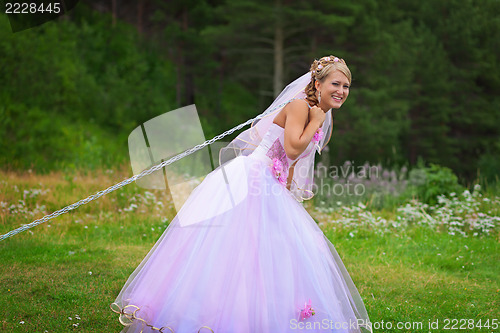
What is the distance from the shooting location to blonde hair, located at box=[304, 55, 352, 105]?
3692 mm

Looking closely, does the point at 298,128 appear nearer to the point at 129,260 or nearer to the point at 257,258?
the point at 257,258

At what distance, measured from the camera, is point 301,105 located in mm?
3611

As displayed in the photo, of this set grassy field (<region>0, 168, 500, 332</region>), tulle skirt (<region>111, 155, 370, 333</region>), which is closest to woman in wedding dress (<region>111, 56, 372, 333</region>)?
tulle skirt (<region>111, 155, 370, 333</region>)

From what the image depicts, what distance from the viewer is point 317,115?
3584 millimetres

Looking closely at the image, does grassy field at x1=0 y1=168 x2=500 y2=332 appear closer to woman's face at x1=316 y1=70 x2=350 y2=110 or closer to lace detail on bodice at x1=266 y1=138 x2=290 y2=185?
lace detail on bodice at x1=266 y1=138 x2=290 y2=185

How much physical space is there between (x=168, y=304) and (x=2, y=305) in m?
1.86

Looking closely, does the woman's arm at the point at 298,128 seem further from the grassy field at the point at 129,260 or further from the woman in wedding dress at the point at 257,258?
the grassy field at the point at 129,260

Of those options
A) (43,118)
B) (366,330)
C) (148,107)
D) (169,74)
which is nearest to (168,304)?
(366,330)

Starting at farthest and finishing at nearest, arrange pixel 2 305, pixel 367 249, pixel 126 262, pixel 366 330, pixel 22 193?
pixel 22 193 → pixel 367 249 → pixel 126 262 → pixel 2 305 → pixel 366 330

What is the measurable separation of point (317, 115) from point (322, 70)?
1.20ft

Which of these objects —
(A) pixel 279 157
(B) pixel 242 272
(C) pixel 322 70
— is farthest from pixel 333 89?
(B) pixel 242 272

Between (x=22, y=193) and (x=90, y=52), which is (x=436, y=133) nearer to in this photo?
(x=90, y=52)

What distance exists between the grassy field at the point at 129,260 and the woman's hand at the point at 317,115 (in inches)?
73.2

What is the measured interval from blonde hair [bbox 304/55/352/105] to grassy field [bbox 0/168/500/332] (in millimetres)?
2004
